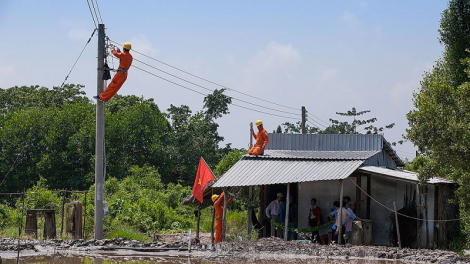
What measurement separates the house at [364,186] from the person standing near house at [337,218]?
0.55m

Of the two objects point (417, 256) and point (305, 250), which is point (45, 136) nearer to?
point (305, 250)

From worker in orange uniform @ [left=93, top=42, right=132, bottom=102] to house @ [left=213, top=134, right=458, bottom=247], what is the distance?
13.8 ft

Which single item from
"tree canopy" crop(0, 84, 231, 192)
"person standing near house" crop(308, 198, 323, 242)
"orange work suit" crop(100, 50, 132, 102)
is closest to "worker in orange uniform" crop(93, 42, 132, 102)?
"orange work suit" crop(100, 50, 132, 102)

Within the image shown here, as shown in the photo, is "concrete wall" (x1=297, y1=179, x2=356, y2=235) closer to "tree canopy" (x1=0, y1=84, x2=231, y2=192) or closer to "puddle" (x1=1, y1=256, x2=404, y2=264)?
"puddle" (x1=1, y1=256, x2=404, y2=264)

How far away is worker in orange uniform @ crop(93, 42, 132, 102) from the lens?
18172 millimetres

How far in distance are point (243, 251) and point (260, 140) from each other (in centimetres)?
439

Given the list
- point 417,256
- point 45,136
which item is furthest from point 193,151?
point 417,256

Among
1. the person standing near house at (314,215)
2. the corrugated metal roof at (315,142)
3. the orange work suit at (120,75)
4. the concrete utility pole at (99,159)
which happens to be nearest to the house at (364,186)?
the corrugated metal roof at (315,142)

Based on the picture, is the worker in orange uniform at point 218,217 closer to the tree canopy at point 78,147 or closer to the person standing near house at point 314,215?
the person standing near house at point 314,215

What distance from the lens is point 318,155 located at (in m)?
20.5

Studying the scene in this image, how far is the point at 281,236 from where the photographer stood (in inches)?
778

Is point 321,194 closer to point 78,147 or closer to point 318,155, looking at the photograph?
point 318,155

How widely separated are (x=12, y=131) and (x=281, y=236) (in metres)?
23.3

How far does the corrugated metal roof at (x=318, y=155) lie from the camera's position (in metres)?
19.4
